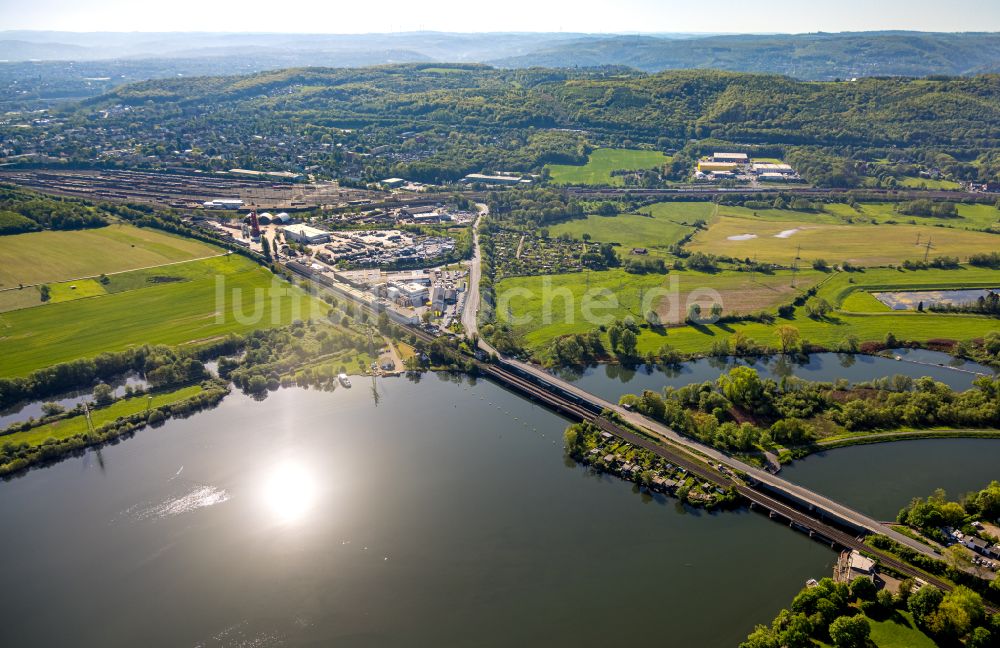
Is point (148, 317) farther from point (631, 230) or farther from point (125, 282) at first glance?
point (631, 230)

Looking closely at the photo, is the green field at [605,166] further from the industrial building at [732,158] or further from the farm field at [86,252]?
the farm field at [86,252]

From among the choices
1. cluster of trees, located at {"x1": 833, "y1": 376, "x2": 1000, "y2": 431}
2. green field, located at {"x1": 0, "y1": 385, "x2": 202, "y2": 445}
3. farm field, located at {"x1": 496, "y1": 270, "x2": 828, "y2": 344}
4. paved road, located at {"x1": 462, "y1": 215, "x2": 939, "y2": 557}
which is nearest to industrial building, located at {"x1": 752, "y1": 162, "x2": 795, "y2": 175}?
farm field, located at {"x1": 496, "y1": 270, "x2": 828, "y2": 344}

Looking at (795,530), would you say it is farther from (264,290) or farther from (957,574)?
(264,290)

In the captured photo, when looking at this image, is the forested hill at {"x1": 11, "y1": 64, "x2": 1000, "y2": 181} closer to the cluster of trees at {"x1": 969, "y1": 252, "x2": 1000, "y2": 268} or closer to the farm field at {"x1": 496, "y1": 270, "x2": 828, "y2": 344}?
the cluster of trees at {"x1": 969, "y1": 252, "x2": 1000, "y2": 268}

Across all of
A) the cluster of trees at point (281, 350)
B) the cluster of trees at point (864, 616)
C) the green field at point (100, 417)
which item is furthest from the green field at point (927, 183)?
the green field at point (100, 417)

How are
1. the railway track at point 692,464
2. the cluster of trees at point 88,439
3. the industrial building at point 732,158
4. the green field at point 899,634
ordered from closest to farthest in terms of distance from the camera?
the green field at point 899,634
the railway track at point 692,464
the cluster of trees at point 88,439
the industrial building at point 732,158

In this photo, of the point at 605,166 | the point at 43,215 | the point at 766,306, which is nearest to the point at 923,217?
the point at 766,306
